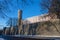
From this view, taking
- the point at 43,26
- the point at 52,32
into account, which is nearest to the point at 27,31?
the point at 43,26

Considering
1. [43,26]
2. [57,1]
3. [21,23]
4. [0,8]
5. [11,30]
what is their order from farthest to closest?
[21,23] < [43,26] < [11,30] < [57,1] < [0,8]

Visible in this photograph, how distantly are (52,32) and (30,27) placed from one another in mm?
6639

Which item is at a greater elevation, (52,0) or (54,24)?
(52,0)

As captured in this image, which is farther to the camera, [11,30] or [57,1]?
[11,30]

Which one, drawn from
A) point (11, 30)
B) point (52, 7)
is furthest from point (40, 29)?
point (52, 7)

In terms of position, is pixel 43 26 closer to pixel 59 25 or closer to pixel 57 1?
pixel 59 25

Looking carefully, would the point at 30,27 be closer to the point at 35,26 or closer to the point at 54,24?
the point at 35,26

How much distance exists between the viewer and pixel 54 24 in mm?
29703

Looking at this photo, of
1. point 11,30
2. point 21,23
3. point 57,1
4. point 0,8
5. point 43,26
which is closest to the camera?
point 0,8

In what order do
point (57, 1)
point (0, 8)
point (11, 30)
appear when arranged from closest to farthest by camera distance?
point (0, 8)
point (57, 1)
point (11, 30)

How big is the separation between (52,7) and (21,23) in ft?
53.5

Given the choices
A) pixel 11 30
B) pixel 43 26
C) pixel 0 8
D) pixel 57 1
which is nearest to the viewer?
pixel 0 8

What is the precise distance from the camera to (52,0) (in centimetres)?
1717

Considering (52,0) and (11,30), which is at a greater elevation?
(52,0)
